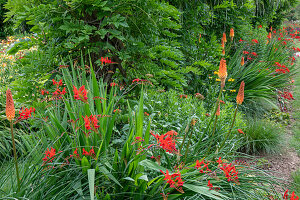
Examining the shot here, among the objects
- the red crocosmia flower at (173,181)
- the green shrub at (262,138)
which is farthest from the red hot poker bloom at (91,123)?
the green shrub at (262,138)

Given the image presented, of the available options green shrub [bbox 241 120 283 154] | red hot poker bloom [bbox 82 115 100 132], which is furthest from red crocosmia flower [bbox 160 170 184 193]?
green shrub [bbox 241 120 283 154]

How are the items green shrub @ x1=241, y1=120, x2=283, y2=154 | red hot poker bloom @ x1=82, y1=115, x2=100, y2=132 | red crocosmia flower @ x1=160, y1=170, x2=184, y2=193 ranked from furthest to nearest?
1. green shrub @ x1=241, y1=120, x2=283, y2=154
2. red hot poker bloom @ x1=82, y1=115, x2=100, y2=132
3. red crocosmia flower @ x1=160, y1=170, x2=184, y2=193

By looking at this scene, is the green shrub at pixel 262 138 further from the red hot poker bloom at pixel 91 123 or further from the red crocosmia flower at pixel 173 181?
the red hot poker bloom at pixel 91 123

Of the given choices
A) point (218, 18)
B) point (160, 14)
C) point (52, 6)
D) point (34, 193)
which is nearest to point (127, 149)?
point (34, 193)

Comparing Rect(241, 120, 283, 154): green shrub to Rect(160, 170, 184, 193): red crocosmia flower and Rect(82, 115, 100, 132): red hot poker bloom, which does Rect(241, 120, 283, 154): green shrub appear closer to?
Rect(160, 170, 184, 193): red crocosmia flower

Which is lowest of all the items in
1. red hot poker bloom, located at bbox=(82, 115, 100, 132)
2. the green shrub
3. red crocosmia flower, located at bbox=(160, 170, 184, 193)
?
the green shrub

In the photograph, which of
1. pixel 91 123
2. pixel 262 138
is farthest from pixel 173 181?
pixel 262 138

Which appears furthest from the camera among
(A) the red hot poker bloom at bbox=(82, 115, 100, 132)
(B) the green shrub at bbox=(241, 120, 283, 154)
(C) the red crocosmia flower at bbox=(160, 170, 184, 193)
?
(B) the green shrub at bbox=(241, 120, 283, 154)

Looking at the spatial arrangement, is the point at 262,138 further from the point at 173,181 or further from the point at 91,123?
the point at 91,123

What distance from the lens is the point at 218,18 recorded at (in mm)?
5348

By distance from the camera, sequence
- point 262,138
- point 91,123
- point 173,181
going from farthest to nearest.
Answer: point 262,138, point 91,123, point 173,181

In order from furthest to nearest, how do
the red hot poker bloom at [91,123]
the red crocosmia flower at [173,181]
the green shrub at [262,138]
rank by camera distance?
1. the green shrub at [262,138]
2. the red hot poker bloom at [91,123]
3. the red crocosmia flower at [173,181]

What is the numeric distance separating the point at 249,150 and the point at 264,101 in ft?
5.02

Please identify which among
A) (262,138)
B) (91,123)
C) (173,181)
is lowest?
(262,138)
